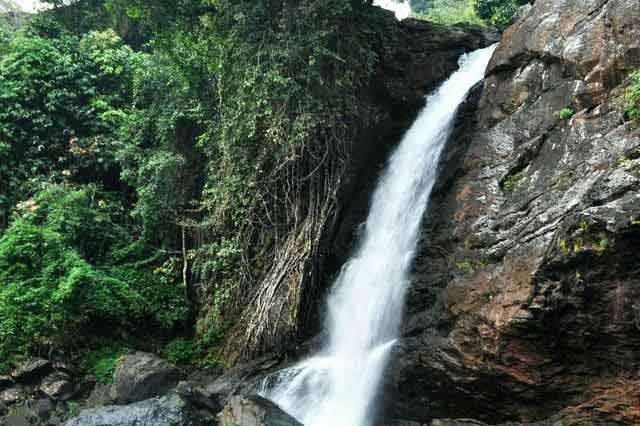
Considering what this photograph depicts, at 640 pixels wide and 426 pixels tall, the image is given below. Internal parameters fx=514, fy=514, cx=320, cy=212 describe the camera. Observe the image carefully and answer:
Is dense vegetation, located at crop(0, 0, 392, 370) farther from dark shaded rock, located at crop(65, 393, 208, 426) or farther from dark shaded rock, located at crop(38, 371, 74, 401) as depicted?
dark shaded rock, located at crop(65, 393, 208, 426)

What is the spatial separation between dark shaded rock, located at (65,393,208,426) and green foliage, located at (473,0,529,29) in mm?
13601

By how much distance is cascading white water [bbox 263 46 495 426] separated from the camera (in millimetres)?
7117

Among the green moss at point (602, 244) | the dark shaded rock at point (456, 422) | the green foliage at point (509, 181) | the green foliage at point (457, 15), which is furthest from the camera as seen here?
the green foliage at point (457, 15)

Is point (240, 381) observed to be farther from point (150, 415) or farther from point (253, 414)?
point (253, 414)

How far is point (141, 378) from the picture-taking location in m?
7.95

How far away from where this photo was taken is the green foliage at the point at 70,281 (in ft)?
29.0

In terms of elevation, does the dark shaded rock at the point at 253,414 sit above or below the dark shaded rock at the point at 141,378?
above

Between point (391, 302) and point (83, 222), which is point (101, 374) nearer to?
point (83, 222)

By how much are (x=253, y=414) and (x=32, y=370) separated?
4.69m

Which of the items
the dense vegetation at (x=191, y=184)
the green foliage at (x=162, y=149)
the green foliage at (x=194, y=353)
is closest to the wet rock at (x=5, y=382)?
the dense vegetation at (x=191, y=184)

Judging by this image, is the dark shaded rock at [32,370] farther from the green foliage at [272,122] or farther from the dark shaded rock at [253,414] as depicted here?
the dark shaded rock at [253,414]

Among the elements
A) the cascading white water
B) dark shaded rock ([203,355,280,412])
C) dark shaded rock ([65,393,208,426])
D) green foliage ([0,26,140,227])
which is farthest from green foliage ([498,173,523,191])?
green foliage ([0,26,140,227])

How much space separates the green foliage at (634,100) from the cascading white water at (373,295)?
3429 mm

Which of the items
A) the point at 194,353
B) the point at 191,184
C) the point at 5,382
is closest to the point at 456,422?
the point at 194,353
